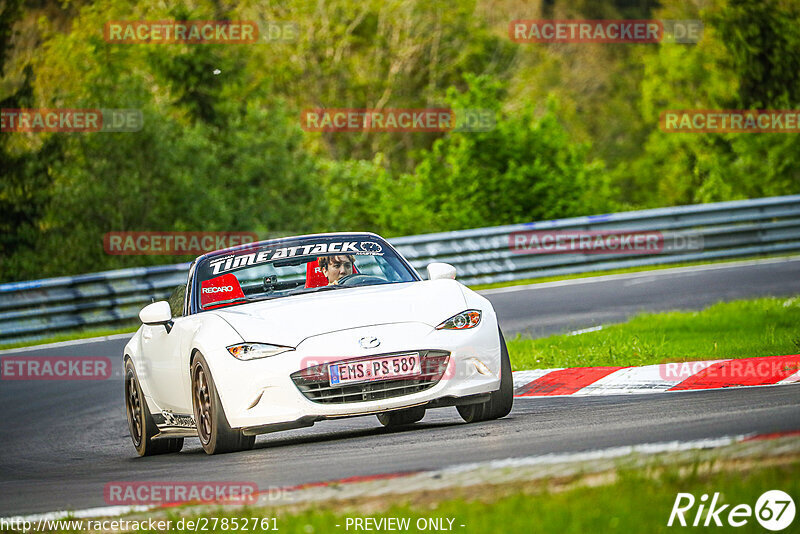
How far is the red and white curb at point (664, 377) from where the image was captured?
9523 millimetres

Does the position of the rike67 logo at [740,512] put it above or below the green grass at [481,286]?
above

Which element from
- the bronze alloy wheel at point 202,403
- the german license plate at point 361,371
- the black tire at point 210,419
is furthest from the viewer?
the bronze alloy wheel at point 202,403

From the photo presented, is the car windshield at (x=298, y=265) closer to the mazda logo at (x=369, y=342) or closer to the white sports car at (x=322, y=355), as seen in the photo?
the white sports car at (x=322, y=355)

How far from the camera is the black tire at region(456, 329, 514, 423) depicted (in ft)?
28.2

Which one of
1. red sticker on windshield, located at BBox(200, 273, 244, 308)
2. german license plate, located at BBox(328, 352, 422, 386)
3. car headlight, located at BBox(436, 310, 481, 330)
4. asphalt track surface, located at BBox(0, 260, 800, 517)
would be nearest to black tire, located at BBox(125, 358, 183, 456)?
asphalt track surface, located at BBox(0, 260, 800, 517)

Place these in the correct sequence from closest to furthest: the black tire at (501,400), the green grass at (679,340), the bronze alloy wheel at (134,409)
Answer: the black tire at (501,400), the bronze alloy wheel at (134,409), the green grass at (679,340)

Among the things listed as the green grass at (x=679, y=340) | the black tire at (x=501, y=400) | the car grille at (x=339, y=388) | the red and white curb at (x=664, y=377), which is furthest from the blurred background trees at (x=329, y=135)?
the car grille at (x=339, y=388)

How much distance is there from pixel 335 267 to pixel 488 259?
12.0 m

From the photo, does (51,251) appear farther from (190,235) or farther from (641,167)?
(641,167)

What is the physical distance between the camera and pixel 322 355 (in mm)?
8008

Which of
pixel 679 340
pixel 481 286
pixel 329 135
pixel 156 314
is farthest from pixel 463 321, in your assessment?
pixel 329 135

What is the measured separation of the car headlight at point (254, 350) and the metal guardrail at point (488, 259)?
37.5 ft

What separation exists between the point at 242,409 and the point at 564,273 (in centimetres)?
1411

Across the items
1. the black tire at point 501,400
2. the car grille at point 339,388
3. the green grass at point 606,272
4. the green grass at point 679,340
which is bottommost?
the green grass at point 606,272
